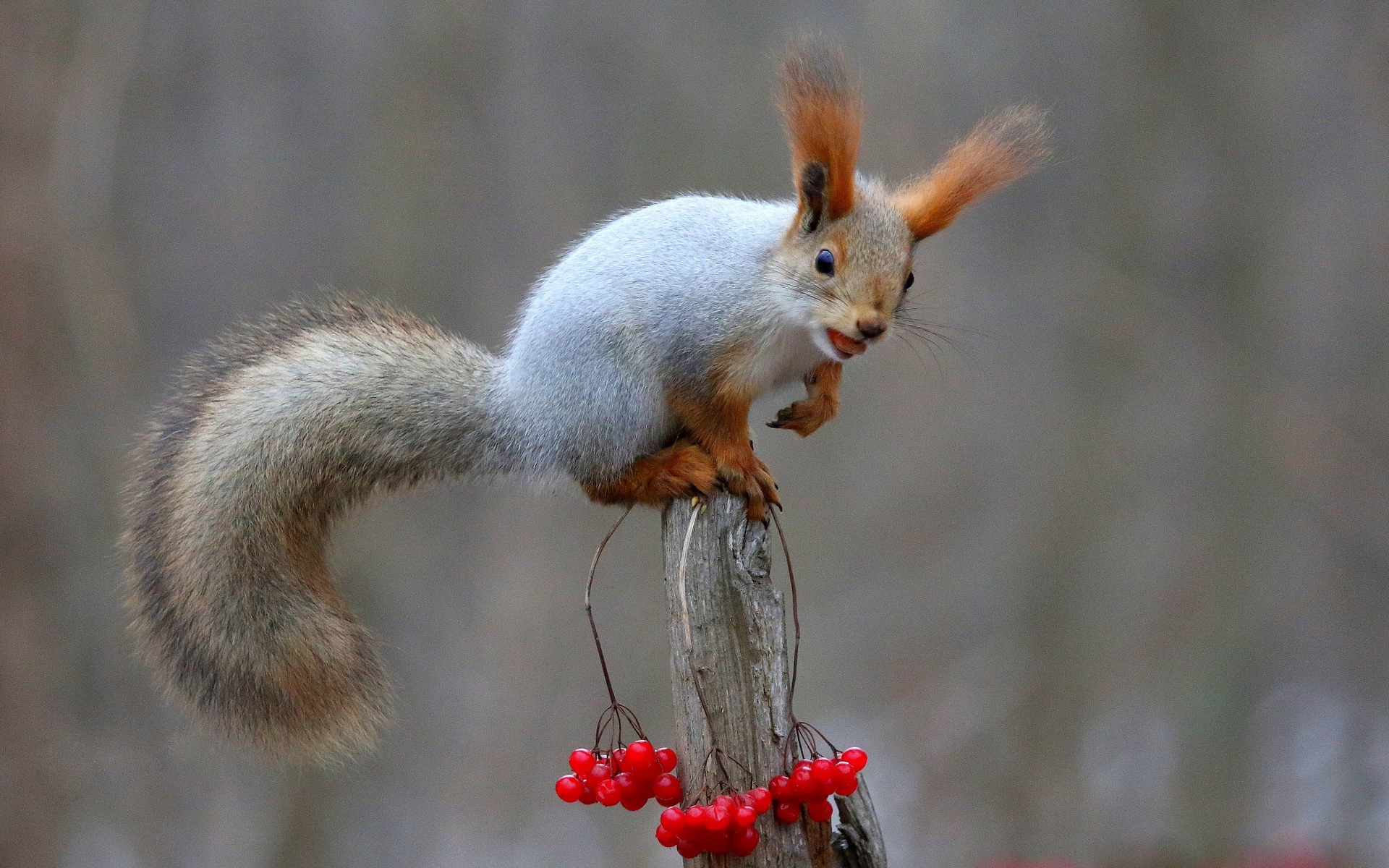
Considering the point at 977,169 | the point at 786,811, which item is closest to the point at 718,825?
the point at 786,811

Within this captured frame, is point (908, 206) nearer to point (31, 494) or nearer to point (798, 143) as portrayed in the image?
point (798, 143)

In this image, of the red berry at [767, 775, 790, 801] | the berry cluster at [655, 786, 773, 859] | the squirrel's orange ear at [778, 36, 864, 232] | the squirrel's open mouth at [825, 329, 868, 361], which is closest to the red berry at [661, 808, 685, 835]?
the berry cluster at [655, 786, 773, 859]

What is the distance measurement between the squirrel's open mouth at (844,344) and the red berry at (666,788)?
0.49m

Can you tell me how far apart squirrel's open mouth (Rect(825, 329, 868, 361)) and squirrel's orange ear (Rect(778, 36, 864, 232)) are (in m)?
0.13

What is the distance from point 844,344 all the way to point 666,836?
1.76 ft

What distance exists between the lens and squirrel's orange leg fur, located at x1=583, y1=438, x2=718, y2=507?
4.03 feet

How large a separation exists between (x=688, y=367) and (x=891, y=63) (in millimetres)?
1659

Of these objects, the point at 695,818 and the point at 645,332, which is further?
the point at 645,332

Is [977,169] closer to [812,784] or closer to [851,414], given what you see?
[812,784]

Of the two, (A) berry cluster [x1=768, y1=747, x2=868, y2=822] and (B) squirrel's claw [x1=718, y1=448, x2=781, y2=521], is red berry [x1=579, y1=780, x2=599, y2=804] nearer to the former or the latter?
(A) berry cluster [x1=768, y1=747, x2=868, y2=822]

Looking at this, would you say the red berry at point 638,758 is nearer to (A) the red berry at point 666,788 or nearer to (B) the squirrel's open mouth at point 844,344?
(A) the red berry at point 666,788

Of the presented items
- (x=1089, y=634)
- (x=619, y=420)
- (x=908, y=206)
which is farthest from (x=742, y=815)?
(x=1089, y=634)

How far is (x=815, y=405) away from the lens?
1363mm

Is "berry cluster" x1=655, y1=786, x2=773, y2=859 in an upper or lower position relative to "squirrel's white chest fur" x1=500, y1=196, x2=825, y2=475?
lower
